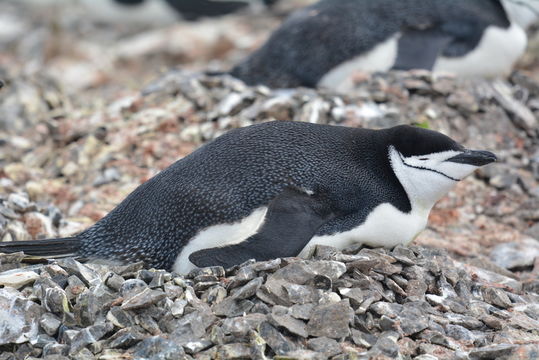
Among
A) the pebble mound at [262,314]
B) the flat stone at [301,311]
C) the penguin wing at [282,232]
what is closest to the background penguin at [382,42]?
the penguin wing at [282,232]

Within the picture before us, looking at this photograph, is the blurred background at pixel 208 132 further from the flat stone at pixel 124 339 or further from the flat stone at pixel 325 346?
the flat stone at pixel 325 346

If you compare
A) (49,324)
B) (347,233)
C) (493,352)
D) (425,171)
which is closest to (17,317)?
(49,324)

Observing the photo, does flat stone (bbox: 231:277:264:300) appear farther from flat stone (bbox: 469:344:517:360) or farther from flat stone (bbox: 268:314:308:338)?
flat stone (bbox: 469:344:517:360)

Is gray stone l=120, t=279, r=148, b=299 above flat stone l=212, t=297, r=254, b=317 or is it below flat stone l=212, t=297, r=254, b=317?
above

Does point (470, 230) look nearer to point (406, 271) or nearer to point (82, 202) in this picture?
point (406, 271)

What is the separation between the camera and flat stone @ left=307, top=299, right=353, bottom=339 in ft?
9.16

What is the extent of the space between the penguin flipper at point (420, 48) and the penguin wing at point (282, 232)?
2.93 meters

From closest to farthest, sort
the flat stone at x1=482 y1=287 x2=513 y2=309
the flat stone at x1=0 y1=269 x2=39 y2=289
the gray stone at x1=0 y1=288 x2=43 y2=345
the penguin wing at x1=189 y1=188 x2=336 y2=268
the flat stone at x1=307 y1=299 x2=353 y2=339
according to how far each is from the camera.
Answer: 1. the flat stone at x1=307 y1=299 x2=353 y2=339
2. the gray stone at x1=0 y1=288 x2=43 y2=345
3. the flat stone at x1=0 y1=269 x2=39 y2=289
4. the penguin wing at x1=189 y1=188 x2=336 y2=268
5. the flat stone at x1=482 y1=287 x2=513 y2=309

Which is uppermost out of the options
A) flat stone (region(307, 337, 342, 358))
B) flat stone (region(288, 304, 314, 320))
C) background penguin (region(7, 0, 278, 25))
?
flat stone (region(288, 304, 314, 320))

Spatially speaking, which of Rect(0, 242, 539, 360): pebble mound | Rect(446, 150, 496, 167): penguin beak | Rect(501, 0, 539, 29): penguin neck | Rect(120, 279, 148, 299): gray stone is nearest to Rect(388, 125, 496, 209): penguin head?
Rect(446, 150, 496, 167): penguin beak

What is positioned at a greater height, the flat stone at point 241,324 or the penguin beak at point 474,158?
the penguin beak at point 474,158

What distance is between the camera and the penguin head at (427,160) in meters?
3.59

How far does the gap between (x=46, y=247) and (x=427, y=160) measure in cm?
157

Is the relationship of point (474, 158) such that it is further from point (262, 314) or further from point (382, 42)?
point (382, 42)
